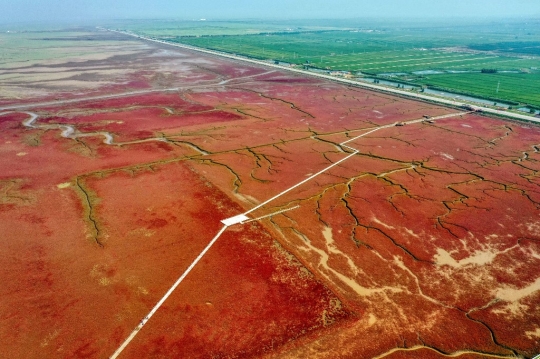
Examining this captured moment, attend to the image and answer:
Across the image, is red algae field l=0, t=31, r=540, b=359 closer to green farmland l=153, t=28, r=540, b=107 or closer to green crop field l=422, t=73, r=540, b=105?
green crop field l=422, t=73, r=540, b=105

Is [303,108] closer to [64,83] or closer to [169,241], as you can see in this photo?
[169,241]

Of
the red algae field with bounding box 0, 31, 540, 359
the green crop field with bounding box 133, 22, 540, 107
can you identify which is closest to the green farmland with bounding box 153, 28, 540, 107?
the green crop field with bounding box 133, 22, 540, 107

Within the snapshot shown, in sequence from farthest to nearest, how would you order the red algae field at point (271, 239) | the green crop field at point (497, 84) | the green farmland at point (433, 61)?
the green farmland at point (433, 61) → the green crop field at point (497, 84) → the red algae field at point (271, 239)

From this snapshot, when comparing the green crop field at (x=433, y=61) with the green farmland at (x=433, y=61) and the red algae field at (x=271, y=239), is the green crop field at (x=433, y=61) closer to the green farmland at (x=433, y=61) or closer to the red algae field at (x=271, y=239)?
the green farmland at (x=433, y=61)

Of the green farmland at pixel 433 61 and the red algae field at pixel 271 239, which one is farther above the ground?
the green farmland at pixel 433 61

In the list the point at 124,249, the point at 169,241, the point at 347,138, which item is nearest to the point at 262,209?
the point at 169,241

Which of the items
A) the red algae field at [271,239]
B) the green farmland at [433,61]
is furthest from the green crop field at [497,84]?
the red algae field at [271,239]

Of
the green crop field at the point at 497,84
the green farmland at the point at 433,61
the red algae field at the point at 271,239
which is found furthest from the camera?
the green farmland at the point at 433,61

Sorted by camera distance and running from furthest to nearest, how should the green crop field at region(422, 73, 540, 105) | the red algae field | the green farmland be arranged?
1. the green farmland
2. the green crop field at region(422, 73, 540, 105)
3. the red algae field
